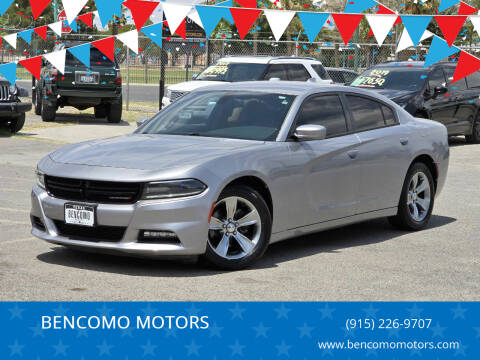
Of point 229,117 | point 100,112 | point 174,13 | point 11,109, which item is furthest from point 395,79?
point 229,117

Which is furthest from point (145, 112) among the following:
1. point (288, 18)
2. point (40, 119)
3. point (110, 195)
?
point (110, 195)

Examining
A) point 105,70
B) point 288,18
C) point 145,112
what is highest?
point 288,18

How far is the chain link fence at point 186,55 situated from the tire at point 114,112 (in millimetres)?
3024

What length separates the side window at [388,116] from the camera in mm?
8711

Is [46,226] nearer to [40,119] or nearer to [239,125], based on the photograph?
[239,125]

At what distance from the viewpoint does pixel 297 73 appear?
20203mm

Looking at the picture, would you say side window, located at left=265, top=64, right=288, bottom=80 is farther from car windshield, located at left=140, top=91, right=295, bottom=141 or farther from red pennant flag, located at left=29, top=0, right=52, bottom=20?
car windshield, located at left=140, top=91, right=295, bottom=141

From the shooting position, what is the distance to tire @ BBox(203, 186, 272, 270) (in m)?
6.69

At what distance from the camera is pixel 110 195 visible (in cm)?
646

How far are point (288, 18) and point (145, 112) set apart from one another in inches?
406

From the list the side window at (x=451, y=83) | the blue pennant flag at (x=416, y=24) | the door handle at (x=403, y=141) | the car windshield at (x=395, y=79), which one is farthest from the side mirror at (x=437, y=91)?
the door handle at (x=403, y=141)

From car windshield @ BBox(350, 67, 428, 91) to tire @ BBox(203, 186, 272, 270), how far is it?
457 inches

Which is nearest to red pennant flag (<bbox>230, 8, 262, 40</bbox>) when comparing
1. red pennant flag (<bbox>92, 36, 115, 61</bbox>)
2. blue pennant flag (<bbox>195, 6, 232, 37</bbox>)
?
blue pennant flag (<bbox>195, 6, 232, 37</bbox>)

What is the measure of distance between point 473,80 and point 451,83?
1034 millimetres
